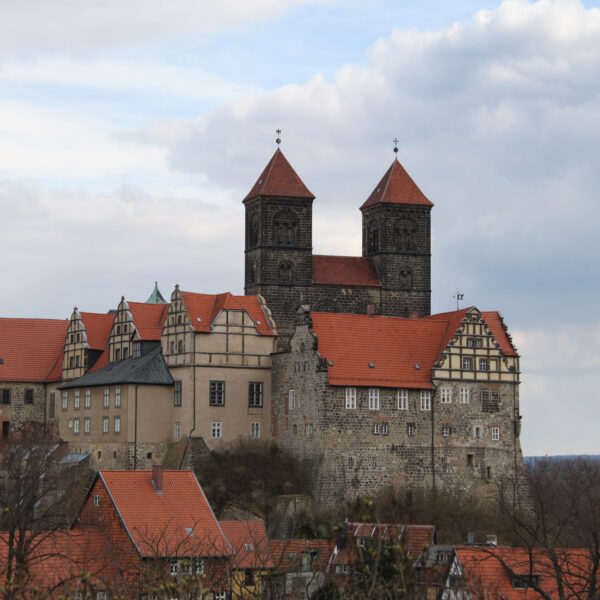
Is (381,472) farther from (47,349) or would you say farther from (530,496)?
(47,349)

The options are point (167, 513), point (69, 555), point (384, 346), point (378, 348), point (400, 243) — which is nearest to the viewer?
point (69, 555)

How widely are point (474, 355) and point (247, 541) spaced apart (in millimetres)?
25407

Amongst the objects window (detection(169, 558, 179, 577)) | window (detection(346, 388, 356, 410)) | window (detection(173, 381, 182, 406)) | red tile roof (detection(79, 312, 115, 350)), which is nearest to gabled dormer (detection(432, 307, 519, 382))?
window (detection(346, 388, 356, 410))

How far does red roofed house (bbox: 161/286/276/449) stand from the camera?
82.2 metres

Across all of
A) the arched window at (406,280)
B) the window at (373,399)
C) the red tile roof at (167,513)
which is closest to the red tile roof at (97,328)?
the arched window at (406,280)

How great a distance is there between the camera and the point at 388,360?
82.5 m

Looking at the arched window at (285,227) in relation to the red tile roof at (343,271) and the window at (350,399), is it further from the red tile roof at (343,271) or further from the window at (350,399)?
the window at (350,399)

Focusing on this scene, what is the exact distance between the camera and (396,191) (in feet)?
344

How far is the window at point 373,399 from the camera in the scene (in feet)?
264

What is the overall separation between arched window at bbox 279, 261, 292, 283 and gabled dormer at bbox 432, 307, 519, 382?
16791 mm

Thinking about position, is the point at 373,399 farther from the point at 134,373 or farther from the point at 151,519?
the point at 151,519

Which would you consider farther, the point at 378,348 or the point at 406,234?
the point at 406,234

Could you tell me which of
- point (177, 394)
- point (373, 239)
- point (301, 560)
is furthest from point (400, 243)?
point (301, 560)

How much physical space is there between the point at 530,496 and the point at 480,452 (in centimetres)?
413
